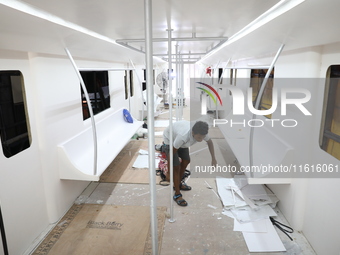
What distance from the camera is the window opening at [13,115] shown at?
2320 millimetres

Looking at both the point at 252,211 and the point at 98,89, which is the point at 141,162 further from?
the point at 252,211

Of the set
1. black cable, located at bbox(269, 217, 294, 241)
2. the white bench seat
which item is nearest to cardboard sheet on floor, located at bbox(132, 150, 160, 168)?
the white bench seat

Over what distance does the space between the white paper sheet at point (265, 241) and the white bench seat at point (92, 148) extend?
184cm

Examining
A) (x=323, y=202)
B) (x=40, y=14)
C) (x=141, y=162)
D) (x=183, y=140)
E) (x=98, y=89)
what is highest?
(x=40, y=14)

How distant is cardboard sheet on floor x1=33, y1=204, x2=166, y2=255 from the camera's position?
8.63ft

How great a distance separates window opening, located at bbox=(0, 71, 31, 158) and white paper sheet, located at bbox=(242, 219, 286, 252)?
2.53 meters

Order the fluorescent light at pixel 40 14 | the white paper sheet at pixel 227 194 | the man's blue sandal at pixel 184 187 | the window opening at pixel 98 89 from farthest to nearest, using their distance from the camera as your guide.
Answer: the window opening at pixel 98 89
the man's blue sandal at pixel 184 187
the white paper sheet at pixel 227 194
the fluorescent light at pixel 40 14

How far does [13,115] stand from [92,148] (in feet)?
5.62

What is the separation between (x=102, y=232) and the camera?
9.52 feet

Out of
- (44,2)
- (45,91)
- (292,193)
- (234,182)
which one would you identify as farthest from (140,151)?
(44,2)

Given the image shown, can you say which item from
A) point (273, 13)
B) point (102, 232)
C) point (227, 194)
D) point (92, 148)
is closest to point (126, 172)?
point (92, 148)

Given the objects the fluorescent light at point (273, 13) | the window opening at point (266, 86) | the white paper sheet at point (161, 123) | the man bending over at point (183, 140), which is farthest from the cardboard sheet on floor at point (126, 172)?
the fluorescent light at point (273, 13)

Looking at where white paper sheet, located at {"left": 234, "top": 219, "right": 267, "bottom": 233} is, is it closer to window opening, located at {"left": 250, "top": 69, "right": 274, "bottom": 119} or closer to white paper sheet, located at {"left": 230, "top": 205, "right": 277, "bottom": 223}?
white paper sheet, located at {"left": 230, "top": 205, "right": 277, "bottom": 223}

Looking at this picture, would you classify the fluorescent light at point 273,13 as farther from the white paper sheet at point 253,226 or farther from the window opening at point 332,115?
the white paper sheet at point 253,226
